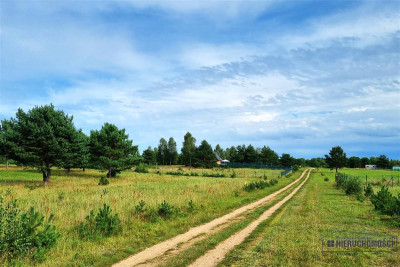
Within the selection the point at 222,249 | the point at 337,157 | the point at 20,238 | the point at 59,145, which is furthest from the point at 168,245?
the point at 337,157

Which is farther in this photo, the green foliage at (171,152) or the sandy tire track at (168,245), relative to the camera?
the green foliage at (171,152)

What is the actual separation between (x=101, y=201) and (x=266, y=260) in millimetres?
11760

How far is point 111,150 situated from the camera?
44562 mm

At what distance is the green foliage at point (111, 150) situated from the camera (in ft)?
146

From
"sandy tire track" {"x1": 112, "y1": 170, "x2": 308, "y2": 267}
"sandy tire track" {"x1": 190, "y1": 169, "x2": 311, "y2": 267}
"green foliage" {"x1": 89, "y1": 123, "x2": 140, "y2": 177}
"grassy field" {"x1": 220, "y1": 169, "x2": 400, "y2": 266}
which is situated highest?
"green foliage" {"x1": 89, "y1": 123, "x2": 140, "y2": 177}

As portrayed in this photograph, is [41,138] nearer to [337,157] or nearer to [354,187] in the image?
[354,187]

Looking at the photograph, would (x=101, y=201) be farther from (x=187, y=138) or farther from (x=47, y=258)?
(x=187, y=138)

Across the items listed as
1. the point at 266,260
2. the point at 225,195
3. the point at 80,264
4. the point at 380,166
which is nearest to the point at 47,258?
the point at 80,264

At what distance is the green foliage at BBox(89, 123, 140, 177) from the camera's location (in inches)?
1751

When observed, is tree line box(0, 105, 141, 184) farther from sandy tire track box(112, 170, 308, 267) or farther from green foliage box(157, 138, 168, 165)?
green foliage box(157, 138, 168, 165)

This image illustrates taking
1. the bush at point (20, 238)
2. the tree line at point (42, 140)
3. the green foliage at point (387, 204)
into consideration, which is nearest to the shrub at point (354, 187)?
the green foliage at point (387, 204)

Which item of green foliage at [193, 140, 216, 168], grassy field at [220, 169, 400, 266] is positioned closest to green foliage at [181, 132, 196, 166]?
green foliage at [193, 140, 216, 168]

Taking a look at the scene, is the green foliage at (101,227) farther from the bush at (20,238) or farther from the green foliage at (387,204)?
the green foliage at (387,204)

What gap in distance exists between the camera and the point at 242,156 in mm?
150125
